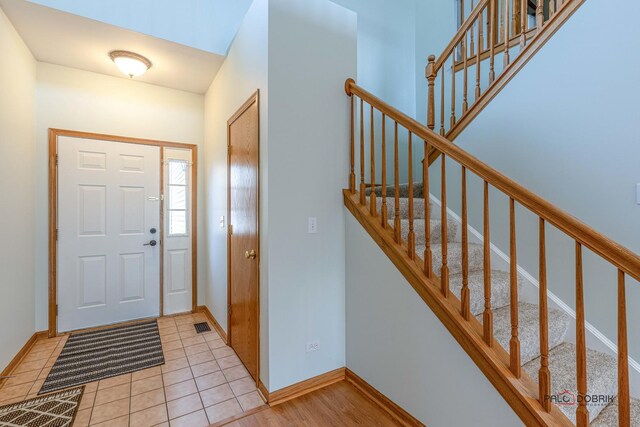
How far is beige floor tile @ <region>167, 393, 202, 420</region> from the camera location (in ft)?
5.96

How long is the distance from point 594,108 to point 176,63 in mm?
3285

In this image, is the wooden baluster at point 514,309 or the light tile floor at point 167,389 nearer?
the wooden baluster at point 514,309

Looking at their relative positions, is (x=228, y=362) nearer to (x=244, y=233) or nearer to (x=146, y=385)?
(x=146, y=385)

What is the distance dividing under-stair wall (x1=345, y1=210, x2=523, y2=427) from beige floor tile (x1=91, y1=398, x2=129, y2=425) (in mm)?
1473

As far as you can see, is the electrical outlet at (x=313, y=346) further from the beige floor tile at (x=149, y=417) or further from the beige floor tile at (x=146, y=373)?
the beige floor tile at (x=146, y=373)

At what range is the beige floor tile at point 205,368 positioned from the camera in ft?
7.37

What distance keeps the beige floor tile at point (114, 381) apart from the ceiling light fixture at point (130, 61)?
259cm

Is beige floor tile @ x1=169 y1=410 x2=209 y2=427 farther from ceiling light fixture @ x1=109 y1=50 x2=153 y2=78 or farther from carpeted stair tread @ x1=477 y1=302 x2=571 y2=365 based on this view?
ceiling light fixture @ x1=109 y1=50 x2=153 y2=78

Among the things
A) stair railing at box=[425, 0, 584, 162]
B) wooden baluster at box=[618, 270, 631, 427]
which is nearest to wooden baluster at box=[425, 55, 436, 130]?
stair railing at box=[425, 0, 584, 162]

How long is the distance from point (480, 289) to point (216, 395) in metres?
1.80

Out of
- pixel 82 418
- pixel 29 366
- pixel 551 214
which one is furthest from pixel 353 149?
pixel 29 366

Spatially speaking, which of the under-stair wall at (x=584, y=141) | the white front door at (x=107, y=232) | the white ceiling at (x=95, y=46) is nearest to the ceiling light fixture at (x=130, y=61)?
the white ceiling at (x=95, y=46)

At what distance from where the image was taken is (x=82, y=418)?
1773mm

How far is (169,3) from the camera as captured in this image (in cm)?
246
